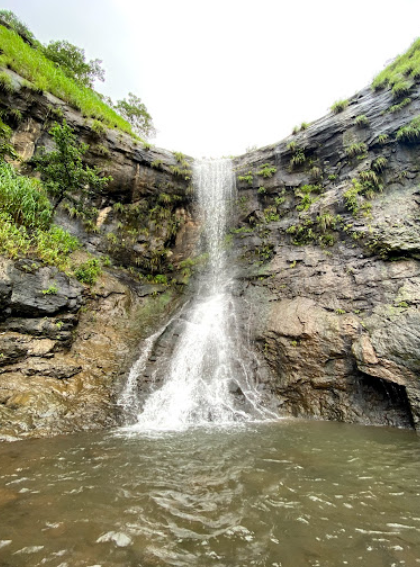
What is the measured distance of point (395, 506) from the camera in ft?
9.39

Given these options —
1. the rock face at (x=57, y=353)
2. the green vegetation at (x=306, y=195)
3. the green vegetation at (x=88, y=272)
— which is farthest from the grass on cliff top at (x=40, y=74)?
the green vegetation at (x=306, y=195)

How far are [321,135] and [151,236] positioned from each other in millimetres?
10015

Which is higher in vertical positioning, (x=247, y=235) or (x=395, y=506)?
(x=247, y=235)

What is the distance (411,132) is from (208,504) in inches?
537

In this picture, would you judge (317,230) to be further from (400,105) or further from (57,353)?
(57,353)

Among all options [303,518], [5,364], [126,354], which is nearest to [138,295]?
[126,354]

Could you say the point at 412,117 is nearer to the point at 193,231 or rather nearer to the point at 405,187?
the point at 405,187

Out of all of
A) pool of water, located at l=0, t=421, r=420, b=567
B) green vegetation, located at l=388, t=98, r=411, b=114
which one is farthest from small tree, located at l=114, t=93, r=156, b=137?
pool of water, located at l=0, t=421, r=420, b=567

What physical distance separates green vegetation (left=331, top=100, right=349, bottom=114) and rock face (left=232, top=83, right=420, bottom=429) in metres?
0.24

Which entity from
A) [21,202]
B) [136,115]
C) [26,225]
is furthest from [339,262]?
[136,115]

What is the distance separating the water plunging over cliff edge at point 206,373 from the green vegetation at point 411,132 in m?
8.79

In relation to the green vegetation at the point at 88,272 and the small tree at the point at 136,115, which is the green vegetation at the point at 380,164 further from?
the small tree at the point at 136,115

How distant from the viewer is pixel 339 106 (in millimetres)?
13078

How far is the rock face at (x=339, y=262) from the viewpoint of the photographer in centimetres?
678
